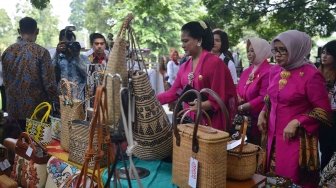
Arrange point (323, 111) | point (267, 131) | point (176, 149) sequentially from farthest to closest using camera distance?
point (267, 131) < point (323, 111) < point (176, 149)

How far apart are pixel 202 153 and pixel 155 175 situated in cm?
44

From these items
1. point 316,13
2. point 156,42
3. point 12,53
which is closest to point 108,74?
point 12,53

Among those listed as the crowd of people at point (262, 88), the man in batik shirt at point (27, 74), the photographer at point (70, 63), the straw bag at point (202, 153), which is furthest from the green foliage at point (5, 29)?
the straw bag at point (202, 153)

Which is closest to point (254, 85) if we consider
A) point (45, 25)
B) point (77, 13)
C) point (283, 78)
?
point (283, 78)

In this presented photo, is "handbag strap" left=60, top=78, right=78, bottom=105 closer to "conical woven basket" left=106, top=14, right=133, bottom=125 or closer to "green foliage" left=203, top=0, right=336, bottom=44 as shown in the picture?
"conical woven basket" left=106, top=14, right=133, bottom=125

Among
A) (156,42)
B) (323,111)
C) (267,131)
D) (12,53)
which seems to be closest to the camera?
(323,111)

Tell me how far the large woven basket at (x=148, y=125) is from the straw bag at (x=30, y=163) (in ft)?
2.29

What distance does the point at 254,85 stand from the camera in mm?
2848

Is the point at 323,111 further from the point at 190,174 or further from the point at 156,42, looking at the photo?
the point at 156,42

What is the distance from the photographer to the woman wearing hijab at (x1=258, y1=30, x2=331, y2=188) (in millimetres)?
2043

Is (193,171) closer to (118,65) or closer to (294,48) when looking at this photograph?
(118,65)

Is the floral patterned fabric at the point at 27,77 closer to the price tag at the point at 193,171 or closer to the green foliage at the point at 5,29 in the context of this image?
the price tag at the point at 193,171

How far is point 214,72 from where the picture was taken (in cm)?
221

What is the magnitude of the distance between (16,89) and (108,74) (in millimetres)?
1887
